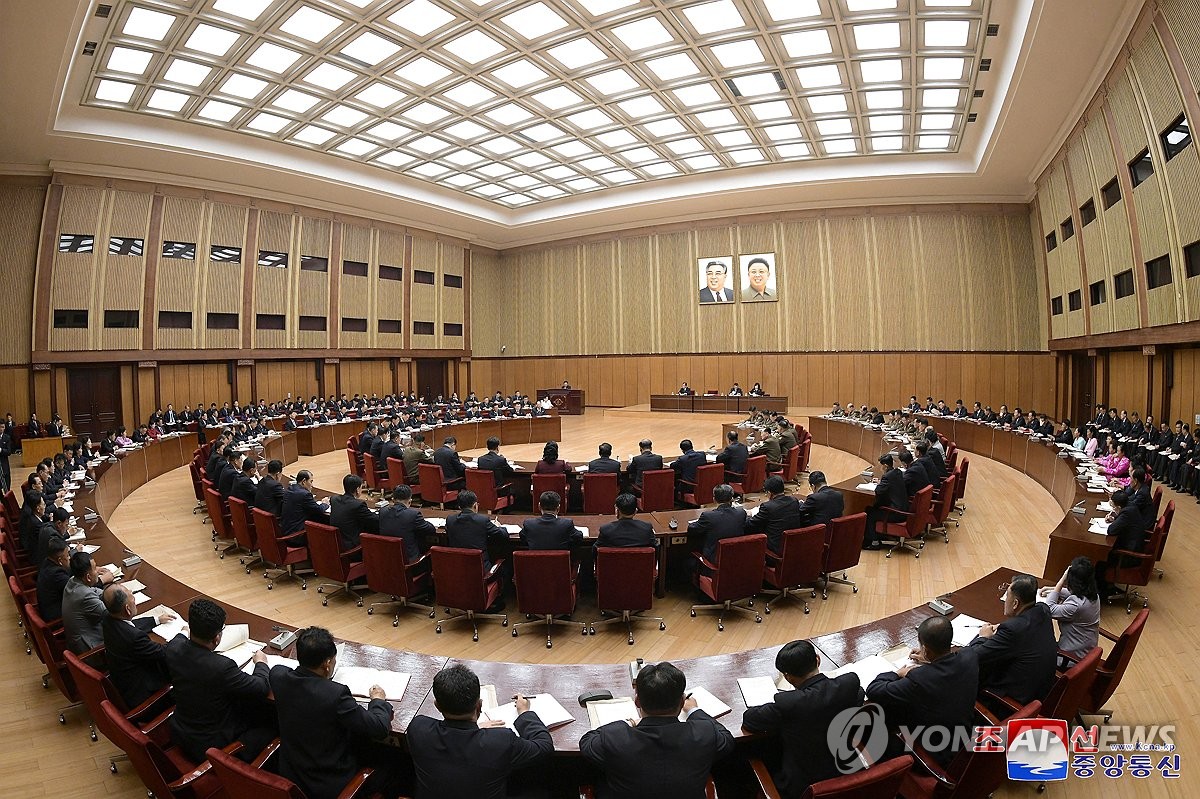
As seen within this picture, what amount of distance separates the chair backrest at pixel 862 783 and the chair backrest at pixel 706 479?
21.1ft

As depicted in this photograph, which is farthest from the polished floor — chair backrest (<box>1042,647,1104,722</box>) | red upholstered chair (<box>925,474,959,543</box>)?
chair backrest (<box>1042,647,1104,722</box>)

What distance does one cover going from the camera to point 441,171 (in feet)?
61.6

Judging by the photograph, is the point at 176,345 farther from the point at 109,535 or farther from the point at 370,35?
the point at 109,535

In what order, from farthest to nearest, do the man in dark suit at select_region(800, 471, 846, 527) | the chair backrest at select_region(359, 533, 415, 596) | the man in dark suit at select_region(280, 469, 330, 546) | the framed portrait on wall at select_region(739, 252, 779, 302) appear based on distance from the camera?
the framed portrait on wall at select_region(739, 252, 779, 302), the man in dark suit at select_region(280, 469, 330, 546), the man in dark suit at select_region(800, 471, 846, 527), the chair backrest at select_region(359, 533, 415, 596)

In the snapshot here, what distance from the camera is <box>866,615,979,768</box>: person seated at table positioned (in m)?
2.59

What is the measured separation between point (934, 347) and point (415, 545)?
20.2 metres

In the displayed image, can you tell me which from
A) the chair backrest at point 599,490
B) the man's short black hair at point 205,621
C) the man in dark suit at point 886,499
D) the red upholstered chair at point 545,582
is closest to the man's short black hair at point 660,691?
the man's short black hair at point 205,621

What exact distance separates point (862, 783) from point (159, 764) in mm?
3020

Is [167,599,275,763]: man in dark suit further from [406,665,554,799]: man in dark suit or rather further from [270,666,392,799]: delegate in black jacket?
[406,665,554,799]: man in dark suit

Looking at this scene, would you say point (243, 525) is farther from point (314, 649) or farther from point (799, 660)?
point (799, 660)

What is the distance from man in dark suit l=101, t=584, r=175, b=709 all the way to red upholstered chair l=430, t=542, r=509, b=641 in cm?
210

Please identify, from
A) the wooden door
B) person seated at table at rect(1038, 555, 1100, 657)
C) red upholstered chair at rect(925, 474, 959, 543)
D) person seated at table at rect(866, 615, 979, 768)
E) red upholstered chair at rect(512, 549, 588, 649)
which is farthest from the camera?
the wooden door

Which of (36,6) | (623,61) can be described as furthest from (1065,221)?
(36,6)

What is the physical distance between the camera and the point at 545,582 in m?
4.86
